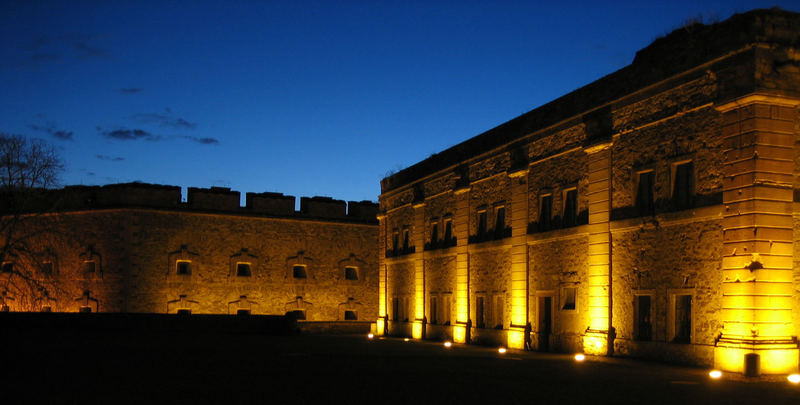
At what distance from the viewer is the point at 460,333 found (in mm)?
27984

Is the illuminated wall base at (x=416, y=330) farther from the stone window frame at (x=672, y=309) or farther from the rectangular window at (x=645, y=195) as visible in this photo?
the stone window frame at (x=672, y=309)

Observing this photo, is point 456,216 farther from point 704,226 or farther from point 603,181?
point 704,226

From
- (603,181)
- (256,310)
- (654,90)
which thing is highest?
(654,90)

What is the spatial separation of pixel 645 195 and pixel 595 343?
165 inches

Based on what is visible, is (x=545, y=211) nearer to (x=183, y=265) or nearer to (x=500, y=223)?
(x=500, y=223)

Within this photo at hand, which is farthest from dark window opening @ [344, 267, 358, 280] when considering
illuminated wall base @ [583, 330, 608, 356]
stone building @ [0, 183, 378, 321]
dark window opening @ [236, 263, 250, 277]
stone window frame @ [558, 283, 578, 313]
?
illuminated wall base @ [583, 330, 608, 356]

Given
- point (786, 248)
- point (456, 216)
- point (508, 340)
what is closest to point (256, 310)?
point (456, 216)

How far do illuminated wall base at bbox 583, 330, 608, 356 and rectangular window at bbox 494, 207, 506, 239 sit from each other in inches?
241

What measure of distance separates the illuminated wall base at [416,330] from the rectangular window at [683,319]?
51.0ft

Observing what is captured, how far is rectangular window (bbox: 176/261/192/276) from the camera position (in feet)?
128

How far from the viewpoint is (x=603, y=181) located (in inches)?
791

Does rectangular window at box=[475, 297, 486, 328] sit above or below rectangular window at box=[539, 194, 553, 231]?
below

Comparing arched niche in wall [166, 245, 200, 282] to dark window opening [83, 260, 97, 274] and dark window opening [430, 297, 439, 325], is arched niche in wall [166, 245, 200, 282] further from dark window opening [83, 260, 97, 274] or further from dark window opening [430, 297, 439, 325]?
dark window opening [430, 297, 439, 325]

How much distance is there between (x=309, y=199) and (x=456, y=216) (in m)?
16.5
